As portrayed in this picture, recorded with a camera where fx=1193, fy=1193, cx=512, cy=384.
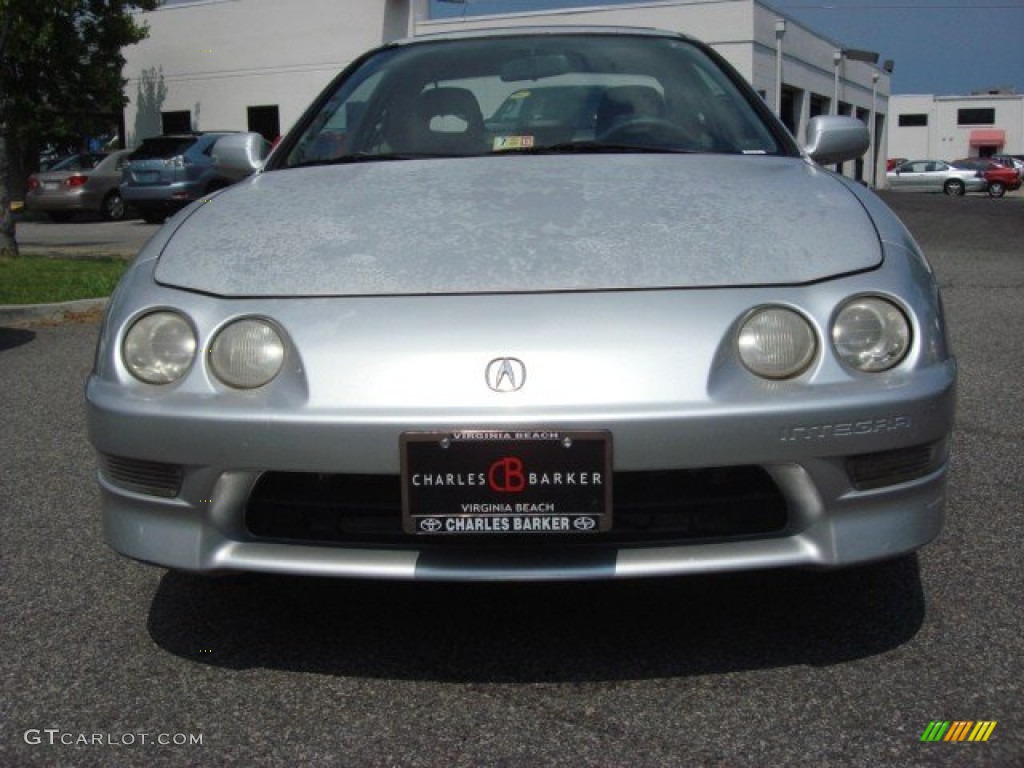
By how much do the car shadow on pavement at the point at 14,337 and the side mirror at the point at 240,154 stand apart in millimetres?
3856

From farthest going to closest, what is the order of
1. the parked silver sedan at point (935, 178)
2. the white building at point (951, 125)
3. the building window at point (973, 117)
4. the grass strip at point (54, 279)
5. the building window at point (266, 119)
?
the building window at point (973, 117) < the white building at point (951, 125) < the parked silver sedan at point (935, 178) < the building window at point (266, 119) < the grass strip at point (54, 279)

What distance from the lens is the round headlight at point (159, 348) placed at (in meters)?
2.26

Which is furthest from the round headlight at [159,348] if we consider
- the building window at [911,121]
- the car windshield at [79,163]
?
the building window at [911,121]

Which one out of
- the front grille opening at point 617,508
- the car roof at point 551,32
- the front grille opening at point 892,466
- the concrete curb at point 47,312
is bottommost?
the concrete curb at point 47,312

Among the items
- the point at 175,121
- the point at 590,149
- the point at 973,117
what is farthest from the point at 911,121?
the point at 590,149

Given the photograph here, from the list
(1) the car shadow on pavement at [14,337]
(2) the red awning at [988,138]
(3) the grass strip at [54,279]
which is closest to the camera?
(1) the car shadow on pavement at [14,337]

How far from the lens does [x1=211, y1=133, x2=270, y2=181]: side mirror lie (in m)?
3.56

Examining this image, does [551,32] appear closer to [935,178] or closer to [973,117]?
[935,178]

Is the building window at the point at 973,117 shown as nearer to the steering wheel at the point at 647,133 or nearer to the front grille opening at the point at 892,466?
the steering wheel at the point at 647,133

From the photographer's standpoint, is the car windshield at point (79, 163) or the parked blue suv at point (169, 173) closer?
the parked blue suv at point (169, 173)

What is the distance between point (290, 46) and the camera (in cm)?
2694

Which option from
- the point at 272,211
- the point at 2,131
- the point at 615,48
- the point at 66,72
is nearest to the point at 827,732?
the point at 272,211

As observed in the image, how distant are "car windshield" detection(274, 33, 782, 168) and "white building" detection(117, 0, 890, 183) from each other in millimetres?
A: 21479

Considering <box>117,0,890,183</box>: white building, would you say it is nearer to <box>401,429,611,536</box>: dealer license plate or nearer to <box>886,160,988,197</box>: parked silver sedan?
<box>886,160,988,197</box>: parked silver sedan
